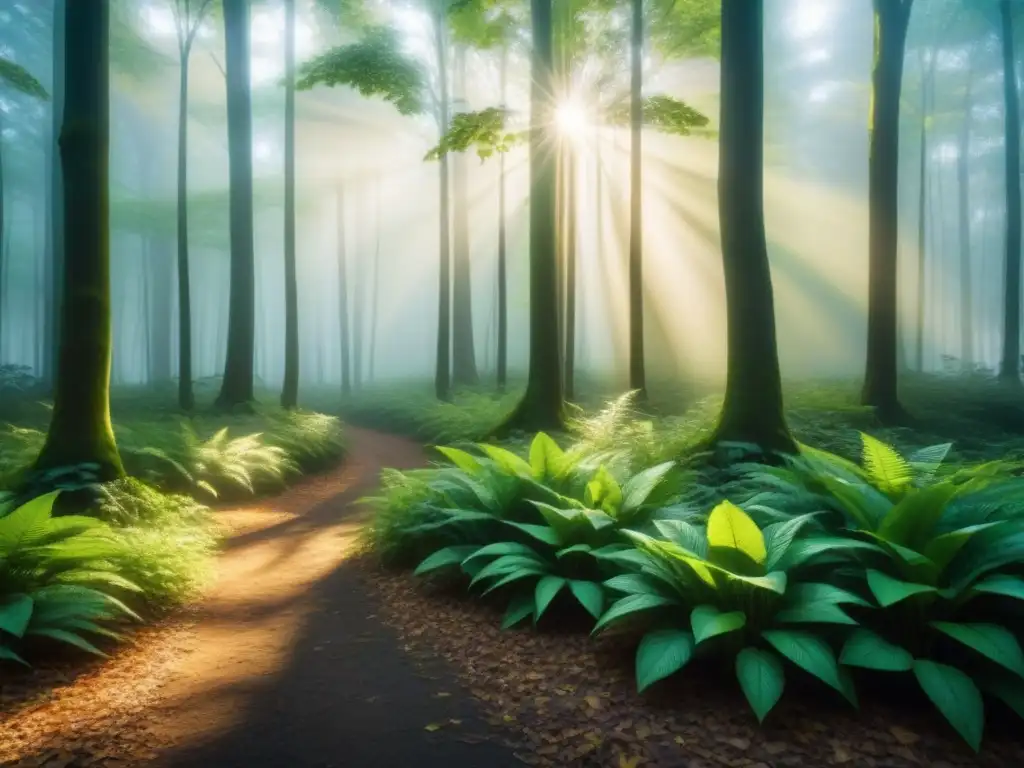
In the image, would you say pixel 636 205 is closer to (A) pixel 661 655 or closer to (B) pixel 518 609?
(B) pixel 518 609

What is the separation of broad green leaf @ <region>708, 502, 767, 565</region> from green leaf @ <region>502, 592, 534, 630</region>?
59.9 inches

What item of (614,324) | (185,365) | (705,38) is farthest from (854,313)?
(185,365)

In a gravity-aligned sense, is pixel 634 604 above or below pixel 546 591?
above

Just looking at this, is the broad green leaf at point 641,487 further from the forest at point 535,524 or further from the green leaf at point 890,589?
the green leaf at point 890,589

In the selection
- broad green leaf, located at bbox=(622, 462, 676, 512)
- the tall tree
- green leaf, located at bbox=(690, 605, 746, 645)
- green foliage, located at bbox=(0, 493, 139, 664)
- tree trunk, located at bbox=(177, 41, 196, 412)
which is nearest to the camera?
green leaf, located at bbox=(690, 605, 746, 645)

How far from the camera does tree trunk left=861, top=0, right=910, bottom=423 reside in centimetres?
1127

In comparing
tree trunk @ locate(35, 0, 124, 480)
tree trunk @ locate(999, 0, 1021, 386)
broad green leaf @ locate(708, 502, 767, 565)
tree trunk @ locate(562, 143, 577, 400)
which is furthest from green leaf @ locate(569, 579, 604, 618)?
tree trunk @ locate(999, 0, 1021, 386)

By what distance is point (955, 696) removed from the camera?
2.76 meters

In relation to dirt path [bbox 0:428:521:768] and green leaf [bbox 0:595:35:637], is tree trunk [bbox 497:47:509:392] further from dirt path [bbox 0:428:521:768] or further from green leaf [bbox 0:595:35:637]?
green leaf [bbox 0:595:35:637]

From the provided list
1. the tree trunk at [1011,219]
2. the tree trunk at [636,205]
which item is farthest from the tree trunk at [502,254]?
the tree trunk at [1011,219]

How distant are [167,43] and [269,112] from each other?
5.63 m

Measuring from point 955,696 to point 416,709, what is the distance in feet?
8.76

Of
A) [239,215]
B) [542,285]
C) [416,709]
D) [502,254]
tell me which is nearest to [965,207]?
[502,254]

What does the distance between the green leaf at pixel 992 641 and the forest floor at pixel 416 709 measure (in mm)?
344
